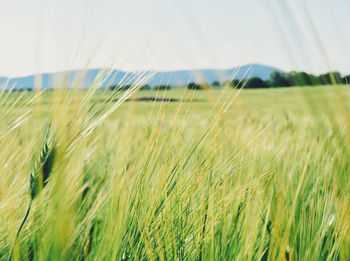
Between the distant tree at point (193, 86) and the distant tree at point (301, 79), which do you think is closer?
the distant tree at point (301, 79)

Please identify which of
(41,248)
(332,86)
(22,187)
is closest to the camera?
(332,86)

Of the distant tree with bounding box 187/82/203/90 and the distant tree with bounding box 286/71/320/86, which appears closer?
the distant tree with bounding box 286/71/320/86

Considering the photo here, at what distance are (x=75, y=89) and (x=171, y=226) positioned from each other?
23 centimetres

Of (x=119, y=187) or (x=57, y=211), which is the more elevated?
(x=57, y=211)

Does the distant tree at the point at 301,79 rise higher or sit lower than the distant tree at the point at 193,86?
higher

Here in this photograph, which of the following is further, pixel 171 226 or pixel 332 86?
pixel 171 226

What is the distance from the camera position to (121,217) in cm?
47

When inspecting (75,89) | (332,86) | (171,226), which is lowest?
(171,226)

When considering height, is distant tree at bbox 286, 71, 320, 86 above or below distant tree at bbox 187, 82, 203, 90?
above

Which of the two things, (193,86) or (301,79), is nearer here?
(301,79)

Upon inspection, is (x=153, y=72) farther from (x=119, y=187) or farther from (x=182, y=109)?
(x=119, y=187)

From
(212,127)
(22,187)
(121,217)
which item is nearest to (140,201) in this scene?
(121,217)

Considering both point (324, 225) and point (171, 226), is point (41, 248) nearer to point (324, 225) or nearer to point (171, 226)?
point (171, 226)

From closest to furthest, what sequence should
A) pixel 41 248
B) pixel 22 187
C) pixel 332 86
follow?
pixel 332 86 → pixel 41 248 → pixel 22 187
